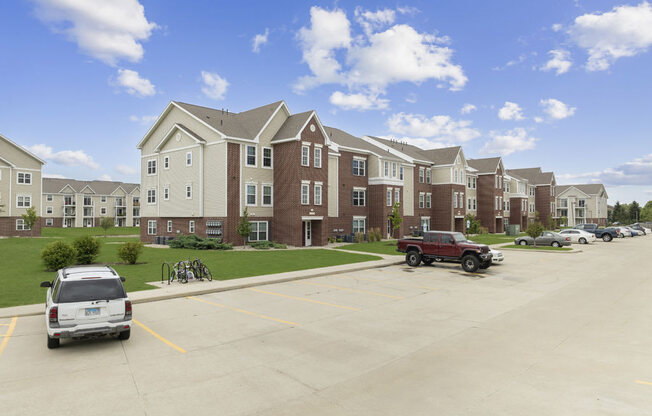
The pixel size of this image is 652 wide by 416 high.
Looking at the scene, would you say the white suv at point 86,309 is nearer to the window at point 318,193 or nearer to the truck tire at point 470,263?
the truck tire at point 470,263

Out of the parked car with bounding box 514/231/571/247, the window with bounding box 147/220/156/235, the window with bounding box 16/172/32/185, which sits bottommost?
the parked car with bounding box 514/231/571/247

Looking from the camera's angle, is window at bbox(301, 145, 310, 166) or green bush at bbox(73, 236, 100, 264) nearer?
green bush at bbox(73, 236, 100, 264)

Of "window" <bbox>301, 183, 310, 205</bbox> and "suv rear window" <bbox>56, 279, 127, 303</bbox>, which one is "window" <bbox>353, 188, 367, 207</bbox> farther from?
"suv rear window" <bbox>56, 279, 127, 303</bbox>

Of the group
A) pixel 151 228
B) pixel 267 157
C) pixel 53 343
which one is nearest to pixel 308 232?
pixel 267 157

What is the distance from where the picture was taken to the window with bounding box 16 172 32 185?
166 ft

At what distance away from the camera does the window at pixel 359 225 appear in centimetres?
4424

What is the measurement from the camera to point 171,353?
9062 millimetres

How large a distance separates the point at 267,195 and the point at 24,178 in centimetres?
3578

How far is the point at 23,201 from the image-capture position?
51219mm

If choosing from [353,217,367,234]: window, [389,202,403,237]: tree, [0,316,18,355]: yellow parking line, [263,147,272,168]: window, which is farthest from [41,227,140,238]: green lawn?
[0,316,18,355]: yellow parking line

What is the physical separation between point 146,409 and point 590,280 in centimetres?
2054

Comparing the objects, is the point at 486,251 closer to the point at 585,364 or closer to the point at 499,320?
the point at 499,320

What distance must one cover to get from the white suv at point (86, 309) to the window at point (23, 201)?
2025 inches

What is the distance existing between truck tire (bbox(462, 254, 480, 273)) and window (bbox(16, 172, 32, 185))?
53755mm
